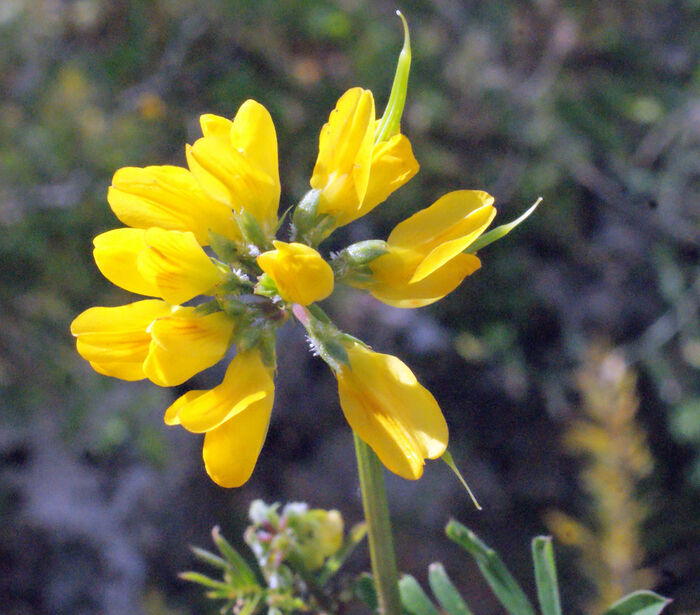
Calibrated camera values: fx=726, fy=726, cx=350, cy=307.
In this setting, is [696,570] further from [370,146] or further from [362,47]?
[362,47]

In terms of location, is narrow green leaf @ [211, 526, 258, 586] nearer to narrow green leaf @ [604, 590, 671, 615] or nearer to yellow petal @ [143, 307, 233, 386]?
yellow petal @ [143, 307, 233, 386]

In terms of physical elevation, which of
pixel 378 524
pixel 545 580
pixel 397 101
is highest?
pixel 397 101

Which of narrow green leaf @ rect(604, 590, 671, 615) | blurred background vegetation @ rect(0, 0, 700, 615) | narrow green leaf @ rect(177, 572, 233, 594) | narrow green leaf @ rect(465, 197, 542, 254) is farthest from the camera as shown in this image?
blurred background vegetation @ rect(0, 0, 700, 615)

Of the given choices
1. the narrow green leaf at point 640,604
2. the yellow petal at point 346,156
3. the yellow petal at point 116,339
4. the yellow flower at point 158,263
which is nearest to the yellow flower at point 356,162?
the yellow petal at point 346,156

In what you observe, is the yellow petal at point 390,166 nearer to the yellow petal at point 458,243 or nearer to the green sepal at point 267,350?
the yellow petal at point 458,243

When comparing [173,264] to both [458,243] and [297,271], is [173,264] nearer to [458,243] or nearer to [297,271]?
[297,271]

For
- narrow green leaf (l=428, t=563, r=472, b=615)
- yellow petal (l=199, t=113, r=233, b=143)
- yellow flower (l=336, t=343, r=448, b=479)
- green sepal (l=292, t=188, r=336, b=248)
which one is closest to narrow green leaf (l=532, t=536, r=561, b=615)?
narrow green leaf (l=428, t=563, r=472, b=615)

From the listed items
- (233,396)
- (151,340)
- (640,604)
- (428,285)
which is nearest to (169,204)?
(151,340)
